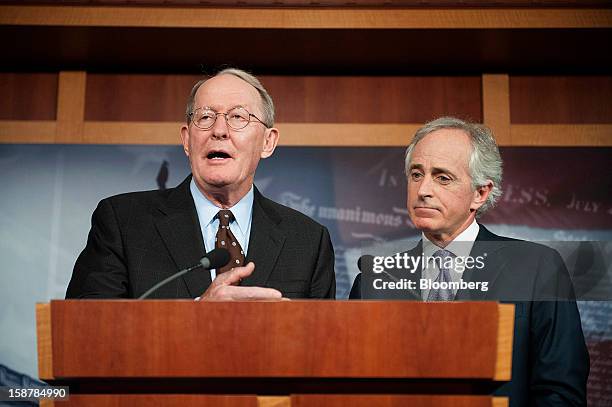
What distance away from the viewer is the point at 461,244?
7.70 feet

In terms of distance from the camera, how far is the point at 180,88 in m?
4.08

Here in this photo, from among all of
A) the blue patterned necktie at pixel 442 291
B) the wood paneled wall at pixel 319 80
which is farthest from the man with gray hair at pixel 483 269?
the wood paneled wall at pixel 319 80

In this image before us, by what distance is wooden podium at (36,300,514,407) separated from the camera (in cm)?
147

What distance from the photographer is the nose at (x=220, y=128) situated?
96.7 inches

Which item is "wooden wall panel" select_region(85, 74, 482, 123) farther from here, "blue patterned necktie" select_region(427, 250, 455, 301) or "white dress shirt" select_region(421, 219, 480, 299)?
"blue patterned necktie" select_region(427, 250, 455, 301)

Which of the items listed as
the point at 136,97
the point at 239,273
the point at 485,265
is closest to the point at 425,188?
the point at 485,265

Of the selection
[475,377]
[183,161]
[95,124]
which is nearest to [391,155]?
[183,161]

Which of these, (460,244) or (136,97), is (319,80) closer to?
(136,97)

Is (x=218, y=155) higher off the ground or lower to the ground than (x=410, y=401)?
higher

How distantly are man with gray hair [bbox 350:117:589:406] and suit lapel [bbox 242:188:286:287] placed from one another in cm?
28

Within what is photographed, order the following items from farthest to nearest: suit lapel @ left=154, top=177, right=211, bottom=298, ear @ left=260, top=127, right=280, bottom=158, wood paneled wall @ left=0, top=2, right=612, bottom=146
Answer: wood paneled wall @ left=0, top=2, right=612, bottom=146
ear @ left=260, top=127, right=280, bottom=158
suit lapel @ left=154, top=177, right=211, bottom=298

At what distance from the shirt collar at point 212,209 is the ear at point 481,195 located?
0.69 metres

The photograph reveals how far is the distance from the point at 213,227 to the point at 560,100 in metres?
2.34

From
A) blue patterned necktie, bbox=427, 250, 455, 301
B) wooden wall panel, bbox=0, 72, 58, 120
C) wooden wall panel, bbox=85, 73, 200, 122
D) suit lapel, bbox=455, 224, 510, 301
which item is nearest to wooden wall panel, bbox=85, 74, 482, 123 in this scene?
wooden wall panel, bbox=85, 73, 200, 122
